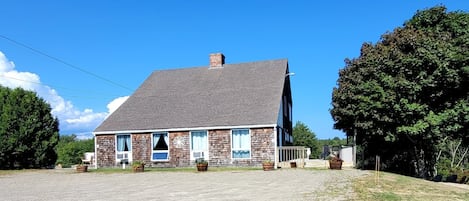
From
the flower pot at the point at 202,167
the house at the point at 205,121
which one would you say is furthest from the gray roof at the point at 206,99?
the flower pot at the point at 202,167

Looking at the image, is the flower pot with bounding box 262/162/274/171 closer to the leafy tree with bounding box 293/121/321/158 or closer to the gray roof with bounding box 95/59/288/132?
the gray roof with bounding box 95/59/288/132

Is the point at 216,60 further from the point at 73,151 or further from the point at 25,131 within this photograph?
the point at 73,151

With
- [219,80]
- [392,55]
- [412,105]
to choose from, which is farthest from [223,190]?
[219,80]

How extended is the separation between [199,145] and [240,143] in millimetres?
2519

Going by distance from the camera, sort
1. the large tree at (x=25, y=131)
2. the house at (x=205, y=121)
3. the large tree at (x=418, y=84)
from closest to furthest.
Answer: the large tree at (x=418, y=84)
the house at (x=205, y=121)
the large tree at (x=25, y=131)

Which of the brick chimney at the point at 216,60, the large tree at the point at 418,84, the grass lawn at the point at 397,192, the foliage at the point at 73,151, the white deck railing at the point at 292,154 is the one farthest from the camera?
the foliage at the point at 73,151

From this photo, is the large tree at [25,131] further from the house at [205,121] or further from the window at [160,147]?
the window at [160,147]

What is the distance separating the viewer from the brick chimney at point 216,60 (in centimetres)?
3083

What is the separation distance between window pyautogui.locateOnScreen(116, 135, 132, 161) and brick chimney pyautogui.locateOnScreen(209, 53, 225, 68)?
27.7 feet

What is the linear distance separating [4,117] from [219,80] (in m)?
13.7

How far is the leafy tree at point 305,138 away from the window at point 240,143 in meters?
30.6

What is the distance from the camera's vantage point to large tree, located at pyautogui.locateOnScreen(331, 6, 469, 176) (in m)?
18.2

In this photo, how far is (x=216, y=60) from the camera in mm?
31062

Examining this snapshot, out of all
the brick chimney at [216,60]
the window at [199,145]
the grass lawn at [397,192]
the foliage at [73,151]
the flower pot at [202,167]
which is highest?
the brick chimney at [216,60]
